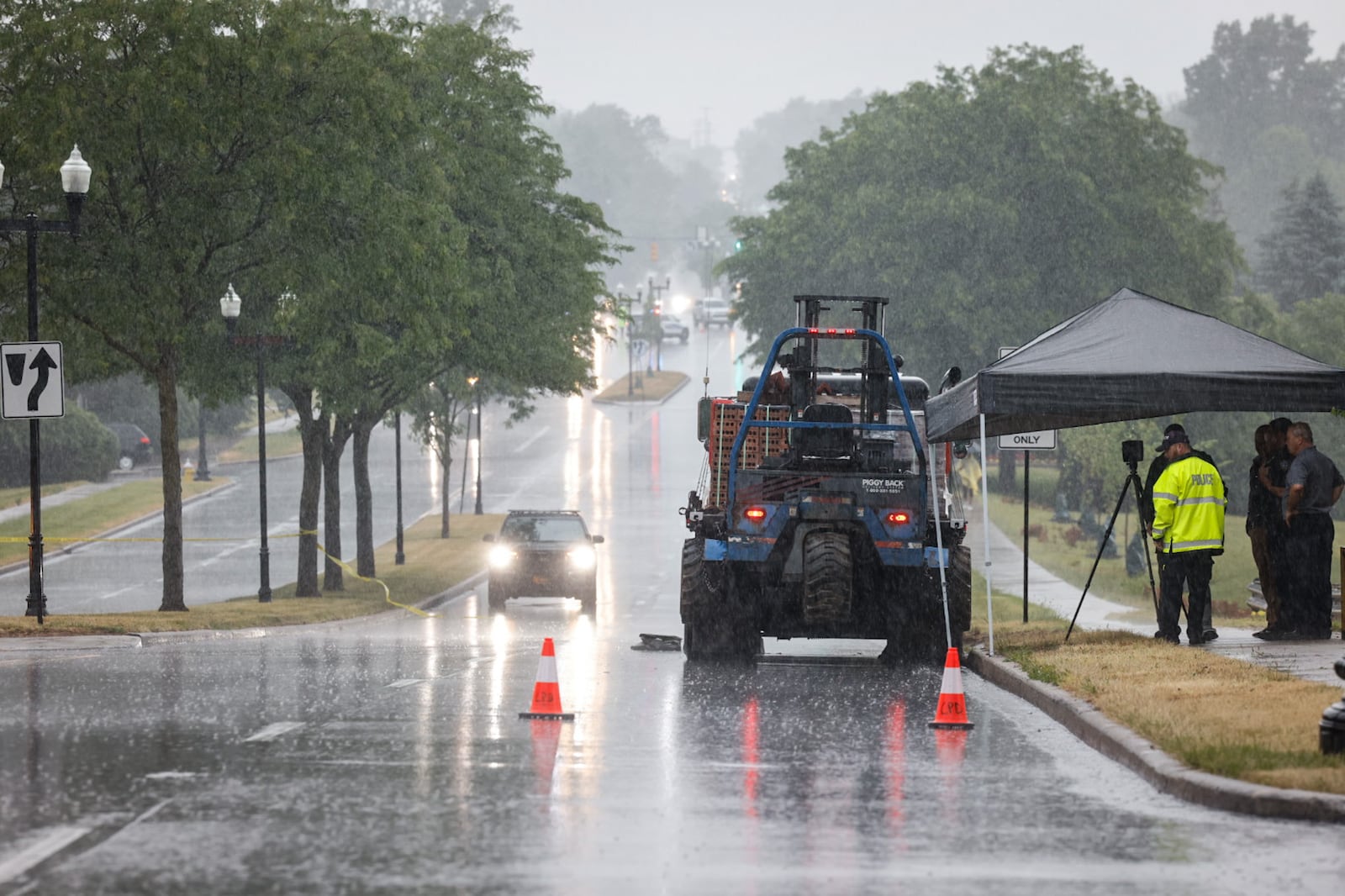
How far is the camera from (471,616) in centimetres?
3631

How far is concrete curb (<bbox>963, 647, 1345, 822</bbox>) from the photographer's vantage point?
32.5ft

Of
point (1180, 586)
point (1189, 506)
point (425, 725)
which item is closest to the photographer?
point (425, 725)

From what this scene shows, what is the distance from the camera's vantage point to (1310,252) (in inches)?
3907

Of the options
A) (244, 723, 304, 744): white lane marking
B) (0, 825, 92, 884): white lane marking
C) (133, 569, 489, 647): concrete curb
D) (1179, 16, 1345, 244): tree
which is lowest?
(133, 569, 489, 647): concrete curb

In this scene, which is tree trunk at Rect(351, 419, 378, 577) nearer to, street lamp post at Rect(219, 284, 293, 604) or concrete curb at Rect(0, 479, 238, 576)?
concrete curb at Rect(0, 479, 238, 576)

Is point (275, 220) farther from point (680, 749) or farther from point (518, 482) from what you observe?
point (518, 482)

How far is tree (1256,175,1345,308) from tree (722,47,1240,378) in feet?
92.9

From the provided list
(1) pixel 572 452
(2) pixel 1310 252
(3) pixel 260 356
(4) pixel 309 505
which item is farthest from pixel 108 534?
(2) pixel 1310 252

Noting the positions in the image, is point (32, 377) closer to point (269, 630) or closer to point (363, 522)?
point (269, 630)

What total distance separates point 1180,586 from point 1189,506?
3.16ft

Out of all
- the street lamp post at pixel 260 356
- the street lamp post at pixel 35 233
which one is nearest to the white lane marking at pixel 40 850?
the street lamp post at pixel 35 233

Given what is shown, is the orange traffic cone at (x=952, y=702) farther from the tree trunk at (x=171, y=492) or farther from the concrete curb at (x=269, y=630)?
the tree trunk at (x=171, y=492)

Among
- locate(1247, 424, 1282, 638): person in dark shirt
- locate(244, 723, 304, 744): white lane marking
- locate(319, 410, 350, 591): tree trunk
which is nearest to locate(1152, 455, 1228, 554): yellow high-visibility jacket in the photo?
locate(1247, 424, 1282, 638): person in dark shirt

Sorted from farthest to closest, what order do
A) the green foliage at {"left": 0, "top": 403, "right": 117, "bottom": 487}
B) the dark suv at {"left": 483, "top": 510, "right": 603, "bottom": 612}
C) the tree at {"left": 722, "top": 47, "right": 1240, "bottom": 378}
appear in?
the green foliage at {"left": 0, "top": 403, "right": 117, "bottom": 487}
the tree at {"left": 722, "top": 47, "right": 1240, "bottom": 378}
the dark suv at {"left": 483, "top": 510, "right": 603, "bottom": 612}
